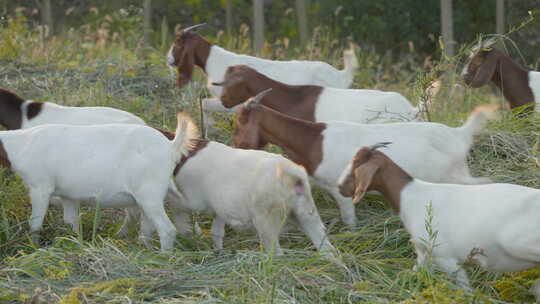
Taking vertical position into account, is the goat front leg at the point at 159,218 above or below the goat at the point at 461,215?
below

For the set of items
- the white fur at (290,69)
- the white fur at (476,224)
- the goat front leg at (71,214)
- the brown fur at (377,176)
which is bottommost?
the goat front leg at (71,214)

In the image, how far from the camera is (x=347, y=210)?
5590mm

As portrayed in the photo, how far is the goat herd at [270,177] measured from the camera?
4449 mm

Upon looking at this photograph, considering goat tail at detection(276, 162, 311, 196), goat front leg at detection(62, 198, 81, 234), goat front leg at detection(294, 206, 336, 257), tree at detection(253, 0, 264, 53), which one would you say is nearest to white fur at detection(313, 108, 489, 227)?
goat front leg at detection(294, 206, 336, 257)

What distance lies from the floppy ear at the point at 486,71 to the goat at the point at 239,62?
1.17 m

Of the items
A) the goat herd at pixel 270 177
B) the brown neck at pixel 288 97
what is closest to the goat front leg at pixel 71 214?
Result: the goat herd at pixel 270 177

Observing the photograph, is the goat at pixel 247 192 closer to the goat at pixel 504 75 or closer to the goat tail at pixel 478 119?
the goat tail at pixel 478 119

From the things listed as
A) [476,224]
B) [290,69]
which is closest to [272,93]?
[290,69]

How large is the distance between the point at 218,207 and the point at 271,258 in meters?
0.96

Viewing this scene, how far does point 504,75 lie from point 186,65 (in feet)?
9.11

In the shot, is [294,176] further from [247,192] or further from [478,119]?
[478,119]

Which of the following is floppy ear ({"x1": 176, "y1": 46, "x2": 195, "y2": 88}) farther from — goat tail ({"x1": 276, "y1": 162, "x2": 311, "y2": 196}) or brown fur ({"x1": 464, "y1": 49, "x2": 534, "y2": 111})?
goat tail ({"x1": 276, "y1": 162, "x2": 311, "y2": 196})

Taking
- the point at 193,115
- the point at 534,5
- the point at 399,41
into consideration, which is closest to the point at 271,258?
the point at 193,115

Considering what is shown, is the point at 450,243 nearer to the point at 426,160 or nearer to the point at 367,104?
the point at 426,160
